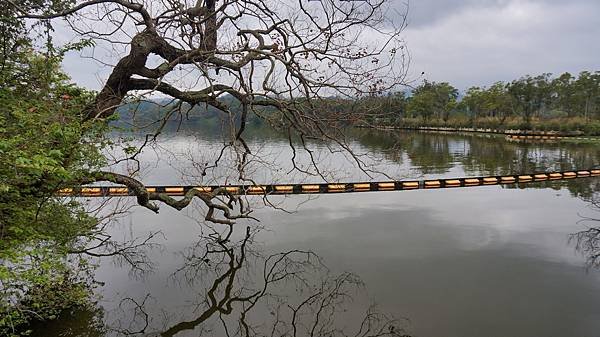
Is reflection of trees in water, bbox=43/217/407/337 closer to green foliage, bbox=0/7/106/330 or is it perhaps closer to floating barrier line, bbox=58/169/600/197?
green foliage, bbox=0/7/106/330

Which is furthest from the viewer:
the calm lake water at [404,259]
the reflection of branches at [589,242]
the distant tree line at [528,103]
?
the distant tree line at [528,103]

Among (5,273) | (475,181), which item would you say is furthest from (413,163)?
(5,273)

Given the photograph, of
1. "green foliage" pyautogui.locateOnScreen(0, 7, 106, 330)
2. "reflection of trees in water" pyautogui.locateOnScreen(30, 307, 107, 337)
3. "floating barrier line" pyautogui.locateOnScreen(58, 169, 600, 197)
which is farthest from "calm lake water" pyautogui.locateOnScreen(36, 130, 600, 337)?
"green foliage" pyautogui.locateOnScreen(0, 7, 106, 330)

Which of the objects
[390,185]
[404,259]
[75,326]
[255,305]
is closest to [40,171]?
[75,326]

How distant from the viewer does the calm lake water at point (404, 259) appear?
5.70m

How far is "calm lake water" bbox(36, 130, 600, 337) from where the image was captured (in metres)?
5.70

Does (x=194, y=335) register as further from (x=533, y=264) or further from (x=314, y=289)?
(x=533, y=264)

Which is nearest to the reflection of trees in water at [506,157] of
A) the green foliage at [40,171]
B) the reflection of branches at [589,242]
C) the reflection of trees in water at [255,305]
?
the reflection of branches at [589,242]

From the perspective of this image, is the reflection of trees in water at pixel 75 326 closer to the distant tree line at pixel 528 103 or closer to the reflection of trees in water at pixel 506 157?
the reflection of trees in water at pixel 506 157

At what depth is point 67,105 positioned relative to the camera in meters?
4.73

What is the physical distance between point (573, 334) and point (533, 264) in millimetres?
2356

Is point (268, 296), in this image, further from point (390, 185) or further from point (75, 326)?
point (390, 185)

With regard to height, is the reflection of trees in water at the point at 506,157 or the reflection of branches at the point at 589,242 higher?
the reflection of trees in water at the point at 506,157

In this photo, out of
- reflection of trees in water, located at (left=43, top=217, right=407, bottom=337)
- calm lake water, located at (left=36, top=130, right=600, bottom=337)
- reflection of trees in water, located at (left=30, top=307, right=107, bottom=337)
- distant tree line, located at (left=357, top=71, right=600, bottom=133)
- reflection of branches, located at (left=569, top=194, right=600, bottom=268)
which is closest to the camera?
reflection of trees in water, located at (left=30, top=307, right=107, bottom=337)
